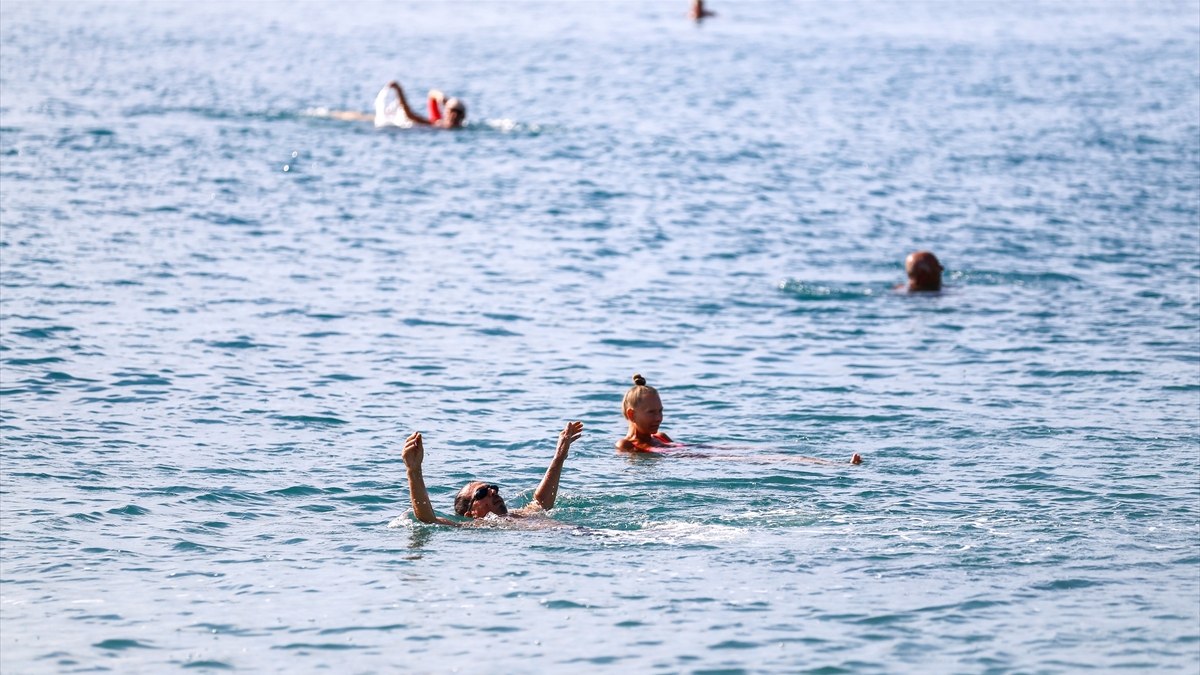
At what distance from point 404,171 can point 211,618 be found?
23776mm

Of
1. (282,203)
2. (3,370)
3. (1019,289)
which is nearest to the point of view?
(3,370)

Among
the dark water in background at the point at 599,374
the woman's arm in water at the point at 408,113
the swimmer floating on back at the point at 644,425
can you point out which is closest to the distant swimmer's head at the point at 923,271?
the dark water in background at the point at 599,374

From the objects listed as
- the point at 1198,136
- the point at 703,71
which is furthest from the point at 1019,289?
the point at 703,71

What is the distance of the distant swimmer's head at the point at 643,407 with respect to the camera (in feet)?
59.0

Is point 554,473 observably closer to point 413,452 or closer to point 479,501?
point 479,501

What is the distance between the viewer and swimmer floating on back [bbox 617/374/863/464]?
1795cm

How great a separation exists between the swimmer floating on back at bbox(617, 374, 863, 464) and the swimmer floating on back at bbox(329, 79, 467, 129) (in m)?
23.9

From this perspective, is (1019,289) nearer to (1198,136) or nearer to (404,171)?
(404,171)

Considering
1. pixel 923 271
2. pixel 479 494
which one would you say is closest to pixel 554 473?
pixel 479 494

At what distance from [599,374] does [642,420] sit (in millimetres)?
3930

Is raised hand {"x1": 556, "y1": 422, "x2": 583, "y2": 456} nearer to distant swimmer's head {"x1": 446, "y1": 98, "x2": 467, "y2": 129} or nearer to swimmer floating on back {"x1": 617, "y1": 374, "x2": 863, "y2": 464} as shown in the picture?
swimmer floating on back {"x1": 617, "y1": 374, "x2": 863, "y2": 464}

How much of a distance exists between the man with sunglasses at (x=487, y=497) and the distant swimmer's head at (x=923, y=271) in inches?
489

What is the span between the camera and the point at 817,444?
61.9 feet

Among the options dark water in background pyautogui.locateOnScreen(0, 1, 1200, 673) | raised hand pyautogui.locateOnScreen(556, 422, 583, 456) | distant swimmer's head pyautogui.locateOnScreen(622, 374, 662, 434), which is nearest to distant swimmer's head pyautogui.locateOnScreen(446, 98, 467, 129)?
dark water in background pyautogui.locateOnScreen(0, 1, 1200, 673)
